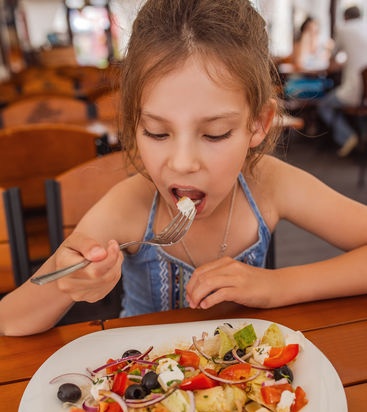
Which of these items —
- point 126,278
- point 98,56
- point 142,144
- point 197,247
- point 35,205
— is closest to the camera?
point 142,144

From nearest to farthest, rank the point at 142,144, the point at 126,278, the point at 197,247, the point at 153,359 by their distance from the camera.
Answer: the point at 153,359 < the point at 142,144 < the point at 197,247 < the point at 126,278

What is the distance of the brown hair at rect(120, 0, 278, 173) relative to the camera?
88 centimetres

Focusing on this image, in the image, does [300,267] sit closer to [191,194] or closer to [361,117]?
[191,194]

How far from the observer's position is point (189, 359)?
72 cm

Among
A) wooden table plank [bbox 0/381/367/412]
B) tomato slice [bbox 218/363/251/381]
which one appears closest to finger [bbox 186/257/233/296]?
tomato slice [bbox 218/363/251/381]

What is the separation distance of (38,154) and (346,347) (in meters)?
1.55

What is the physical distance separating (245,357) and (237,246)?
52 cm

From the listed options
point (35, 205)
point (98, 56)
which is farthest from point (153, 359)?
point (98, 56)

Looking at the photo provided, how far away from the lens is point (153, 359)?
0.75 meters

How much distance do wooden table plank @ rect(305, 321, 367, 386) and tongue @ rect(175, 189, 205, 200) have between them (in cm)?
33

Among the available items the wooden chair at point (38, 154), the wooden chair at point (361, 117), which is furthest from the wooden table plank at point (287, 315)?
the wooden chair at point (361, 117)

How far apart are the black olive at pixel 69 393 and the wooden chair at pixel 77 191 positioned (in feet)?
2.41

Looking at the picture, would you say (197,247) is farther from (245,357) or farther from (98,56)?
(98,56)

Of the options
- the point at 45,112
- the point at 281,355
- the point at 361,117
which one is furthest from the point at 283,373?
the point at 361,117
